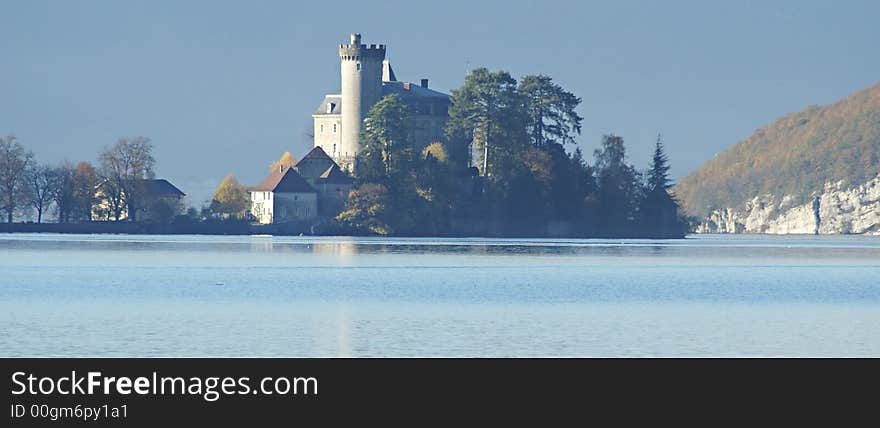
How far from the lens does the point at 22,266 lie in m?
Answer: 60.6

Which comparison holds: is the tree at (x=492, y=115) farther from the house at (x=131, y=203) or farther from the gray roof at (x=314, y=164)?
the house at (x=131, y=203)

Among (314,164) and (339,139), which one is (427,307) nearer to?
(314,164)

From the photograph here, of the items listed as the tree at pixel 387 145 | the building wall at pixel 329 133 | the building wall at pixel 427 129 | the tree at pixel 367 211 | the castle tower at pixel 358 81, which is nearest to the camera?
the tree at pixel 367 211

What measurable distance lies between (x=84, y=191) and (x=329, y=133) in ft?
71.9

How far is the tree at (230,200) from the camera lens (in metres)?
118

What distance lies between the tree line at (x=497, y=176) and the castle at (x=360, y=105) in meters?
4.38

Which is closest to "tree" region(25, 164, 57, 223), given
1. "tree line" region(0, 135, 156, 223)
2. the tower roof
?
"tree line" region(0, 135, 156, 223)

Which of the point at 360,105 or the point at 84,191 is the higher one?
the point at 360,105

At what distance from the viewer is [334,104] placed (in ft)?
431

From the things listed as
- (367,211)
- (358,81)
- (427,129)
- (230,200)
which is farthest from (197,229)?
(427,129)

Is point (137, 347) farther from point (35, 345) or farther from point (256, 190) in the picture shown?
point (256, 190)

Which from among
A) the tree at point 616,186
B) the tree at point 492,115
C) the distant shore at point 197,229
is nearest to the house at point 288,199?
the distant shore at point 197,229
